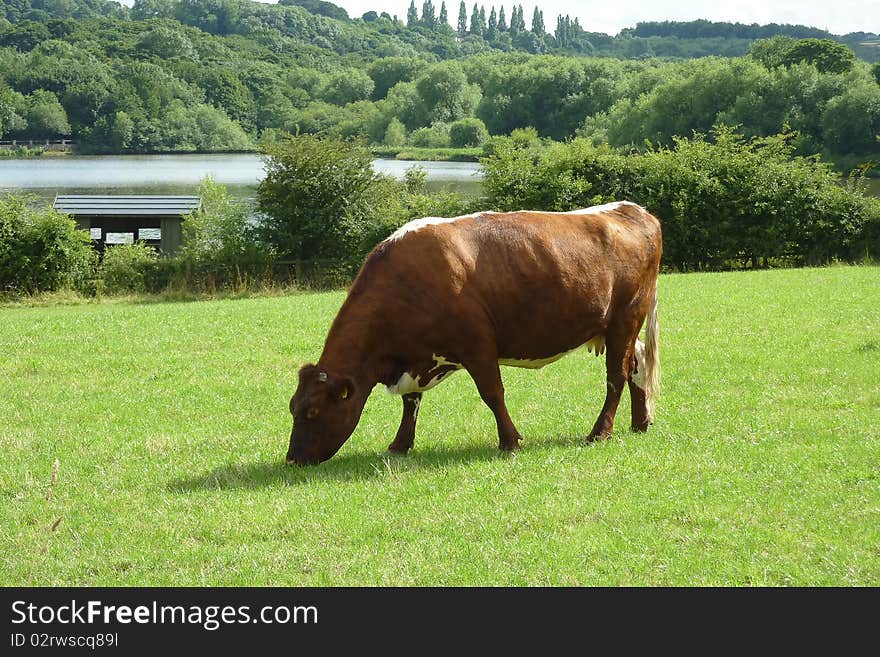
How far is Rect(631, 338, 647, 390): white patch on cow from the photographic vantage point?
9953mm

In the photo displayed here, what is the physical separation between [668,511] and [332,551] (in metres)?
2.49

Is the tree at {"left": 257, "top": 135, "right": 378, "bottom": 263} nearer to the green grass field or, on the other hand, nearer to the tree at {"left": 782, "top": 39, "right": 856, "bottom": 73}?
the green grass field

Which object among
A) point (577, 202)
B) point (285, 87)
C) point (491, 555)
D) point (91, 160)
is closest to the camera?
point (491, 555)

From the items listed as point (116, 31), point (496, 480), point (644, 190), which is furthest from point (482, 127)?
point (496, 480)

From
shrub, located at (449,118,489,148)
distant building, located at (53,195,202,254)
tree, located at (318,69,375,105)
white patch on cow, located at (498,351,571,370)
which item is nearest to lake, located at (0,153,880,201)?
distant building, located at (53,195,202,254)

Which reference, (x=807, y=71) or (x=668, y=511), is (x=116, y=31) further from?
(x=668, y=511)

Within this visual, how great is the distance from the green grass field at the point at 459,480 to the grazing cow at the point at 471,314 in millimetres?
507

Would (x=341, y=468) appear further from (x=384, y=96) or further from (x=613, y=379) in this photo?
(x=384, y=96)

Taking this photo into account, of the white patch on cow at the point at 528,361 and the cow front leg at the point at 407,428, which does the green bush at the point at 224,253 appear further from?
the white patch on cow at the point at 528,361

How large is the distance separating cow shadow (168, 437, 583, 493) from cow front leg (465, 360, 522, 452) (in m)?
0.16

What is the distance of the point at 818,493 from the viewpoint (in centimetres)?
743

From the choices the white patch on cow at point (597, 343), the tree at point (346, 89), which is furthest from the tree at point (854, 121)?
the tree at point (346, 89)

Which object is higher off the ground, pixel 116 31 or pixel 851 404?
pixel 116 31

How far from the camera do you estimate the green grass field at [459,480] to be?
6309 mm
